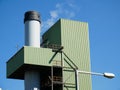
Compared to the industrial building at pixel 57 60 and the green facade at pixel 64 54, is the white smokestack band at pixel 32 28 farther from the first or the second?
the green facade at pixel 64 54

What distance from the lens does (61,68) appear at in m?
59.5

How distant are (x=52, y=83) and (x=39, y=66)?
121 inches

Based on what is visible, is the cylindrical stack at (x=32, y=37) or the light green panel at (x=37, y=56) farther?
the cylindrical stack at (x=32, y=37)

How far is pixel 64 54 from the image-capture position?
60344 mm

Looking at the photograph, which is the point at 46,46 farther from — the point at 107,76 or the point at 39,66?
the point at 107,76

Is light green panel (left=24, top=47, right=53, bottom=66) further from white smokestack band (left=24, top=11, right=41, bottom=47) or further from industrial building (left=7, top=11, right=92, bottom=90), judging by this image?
white smokestack band (left=24, top=11, right=41, bottom=47)

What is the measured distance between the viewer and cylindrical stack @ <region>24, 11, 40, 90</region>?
60.0 metres

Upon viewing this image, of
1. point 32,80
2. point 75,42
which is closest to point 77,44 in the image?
point 75,42

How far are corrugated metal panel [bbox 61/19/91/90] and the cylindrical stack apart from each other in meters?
4.33

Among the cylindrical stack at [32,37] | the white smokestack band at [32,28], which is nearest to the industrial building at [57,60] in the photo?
the cylindrical stack at [32,37]

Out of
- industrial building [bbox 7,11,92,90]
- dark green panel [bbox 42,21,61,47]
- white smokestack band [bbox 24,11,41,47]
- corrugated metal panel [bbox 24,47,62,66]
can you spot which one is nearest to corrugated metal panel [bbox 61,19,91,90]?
industrial building [bbox 7,11,92,90]

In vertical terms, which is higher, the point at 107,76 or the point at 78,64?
the point at 78,64

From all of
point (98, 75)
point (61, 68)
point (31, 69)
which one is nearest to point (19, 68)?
point (31, 69)

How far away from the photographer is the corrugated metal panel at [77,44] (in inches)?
2393
